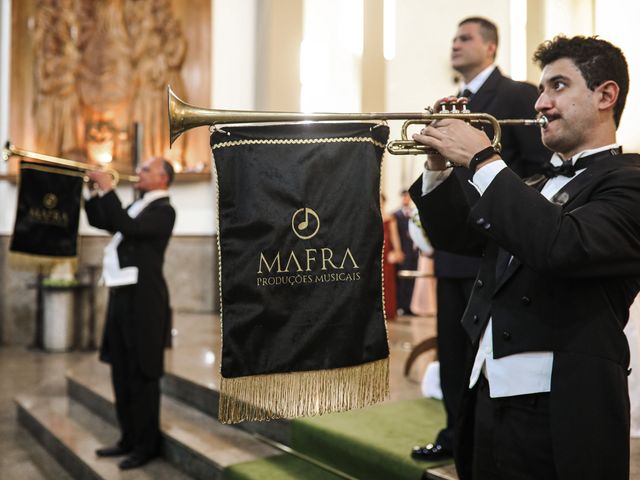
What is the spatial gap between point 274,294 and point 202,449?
2373mm

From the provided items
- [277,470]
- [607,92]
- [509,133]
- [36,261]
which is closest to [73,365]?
[36,261]

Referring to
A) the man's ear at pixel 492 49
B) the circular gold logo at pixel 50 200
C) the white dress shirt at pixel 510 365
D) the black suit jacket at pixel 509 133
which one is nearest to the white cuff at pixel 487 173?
the white dress shirt at pixel 510 365

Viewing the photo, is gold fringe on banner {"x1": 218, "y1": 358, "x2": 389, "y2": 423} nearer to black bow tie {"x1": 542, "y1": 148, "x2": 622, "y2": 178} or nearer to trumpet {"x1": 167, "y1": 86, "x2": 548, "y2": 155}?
trumpet {"x1": 167, "y1": 86, "x2": 548, "y2": 155}

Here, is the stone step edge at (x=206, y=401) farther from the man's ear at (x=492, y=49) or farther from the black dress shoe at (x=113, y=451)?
the man's ear at (x=492, y=49)

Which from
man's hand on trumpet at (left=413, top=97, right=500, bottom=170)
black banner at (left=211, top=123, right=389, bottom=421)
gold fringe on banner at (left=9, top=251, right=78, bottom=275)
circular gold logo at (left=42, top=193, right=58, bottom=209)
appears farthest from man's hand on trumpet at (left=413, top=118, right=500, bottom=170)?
gold fringe on banner at (left=9, top=251, right=78, bottom=275)

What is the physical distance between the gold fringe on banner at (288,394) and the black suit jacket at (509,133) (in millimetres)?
1089

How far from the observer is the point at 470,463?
2.05 meters

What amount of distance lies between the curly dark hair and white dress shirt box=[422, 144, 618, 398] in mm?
159

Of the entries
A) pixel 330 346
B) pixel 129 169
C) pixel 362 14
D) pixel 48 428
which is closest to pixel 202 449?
pixel 48 428

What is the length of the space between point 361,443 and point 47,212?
3081 millimetres

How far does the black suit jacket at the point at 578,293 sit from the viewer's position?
1669 mm

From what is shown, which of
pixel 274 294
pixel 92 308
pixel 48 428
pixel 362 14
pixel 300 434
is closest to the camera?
pixel 274 294

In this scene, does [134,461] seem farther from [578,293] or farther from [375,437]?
[578,293]

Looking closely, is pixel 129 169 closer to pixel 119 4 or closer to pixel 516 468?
pixel 119 4
